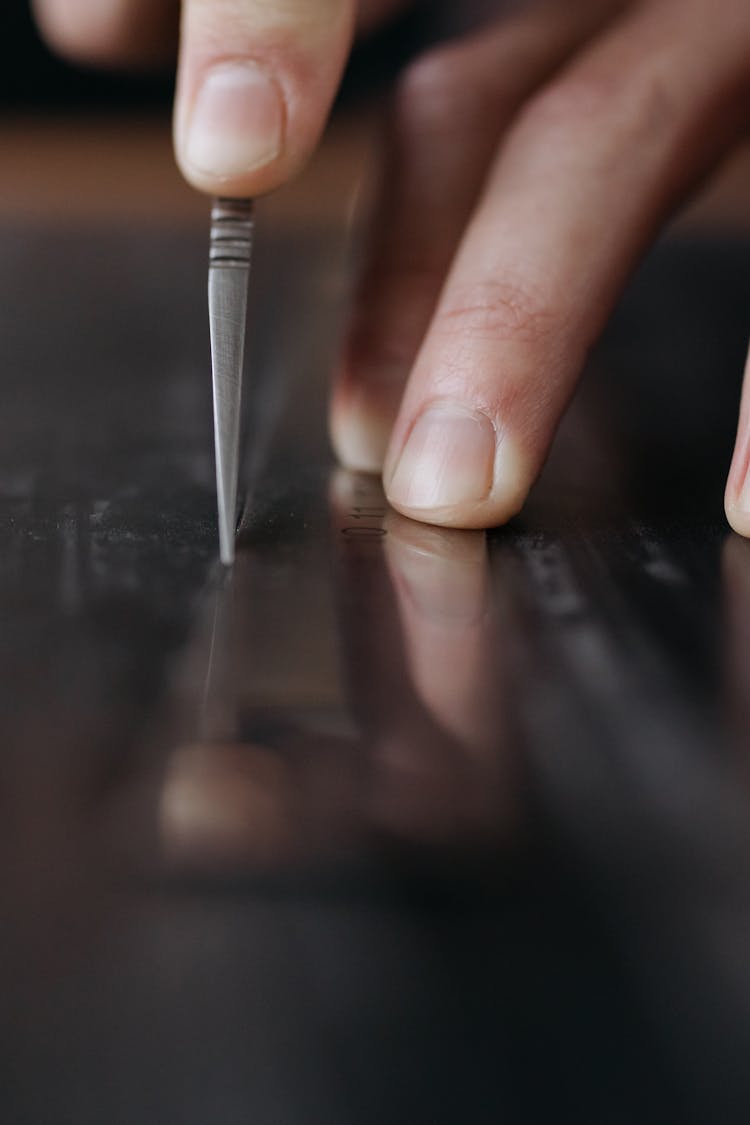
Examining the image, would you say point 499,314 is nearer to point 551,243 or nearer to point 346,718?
point 551,243

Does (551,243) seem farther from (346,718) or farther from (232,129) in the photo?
(346,718)

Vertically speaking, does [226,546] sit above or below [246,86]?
below

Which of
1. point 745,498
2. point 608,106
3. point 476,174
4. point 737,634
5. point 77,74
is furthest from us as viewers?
point 77,74

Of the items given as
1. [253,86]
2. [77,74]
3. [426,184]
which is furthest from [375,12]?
[253,86]

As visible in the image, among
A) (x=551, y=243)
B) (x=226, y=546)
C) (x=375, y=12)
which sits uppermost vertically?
(x=375, y=12)

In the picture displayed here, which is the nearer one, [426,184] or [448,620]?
[448,620]

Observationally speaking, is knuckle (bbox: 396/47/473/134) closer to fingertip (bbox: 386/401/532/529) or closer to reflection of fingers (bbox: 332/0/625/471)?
Answer: reflection of fingers (bbox: 332/0/625/471)

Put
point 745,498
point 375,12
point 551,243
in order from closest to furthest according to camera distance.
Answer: point 745,498, point 551,243, point 375,12
